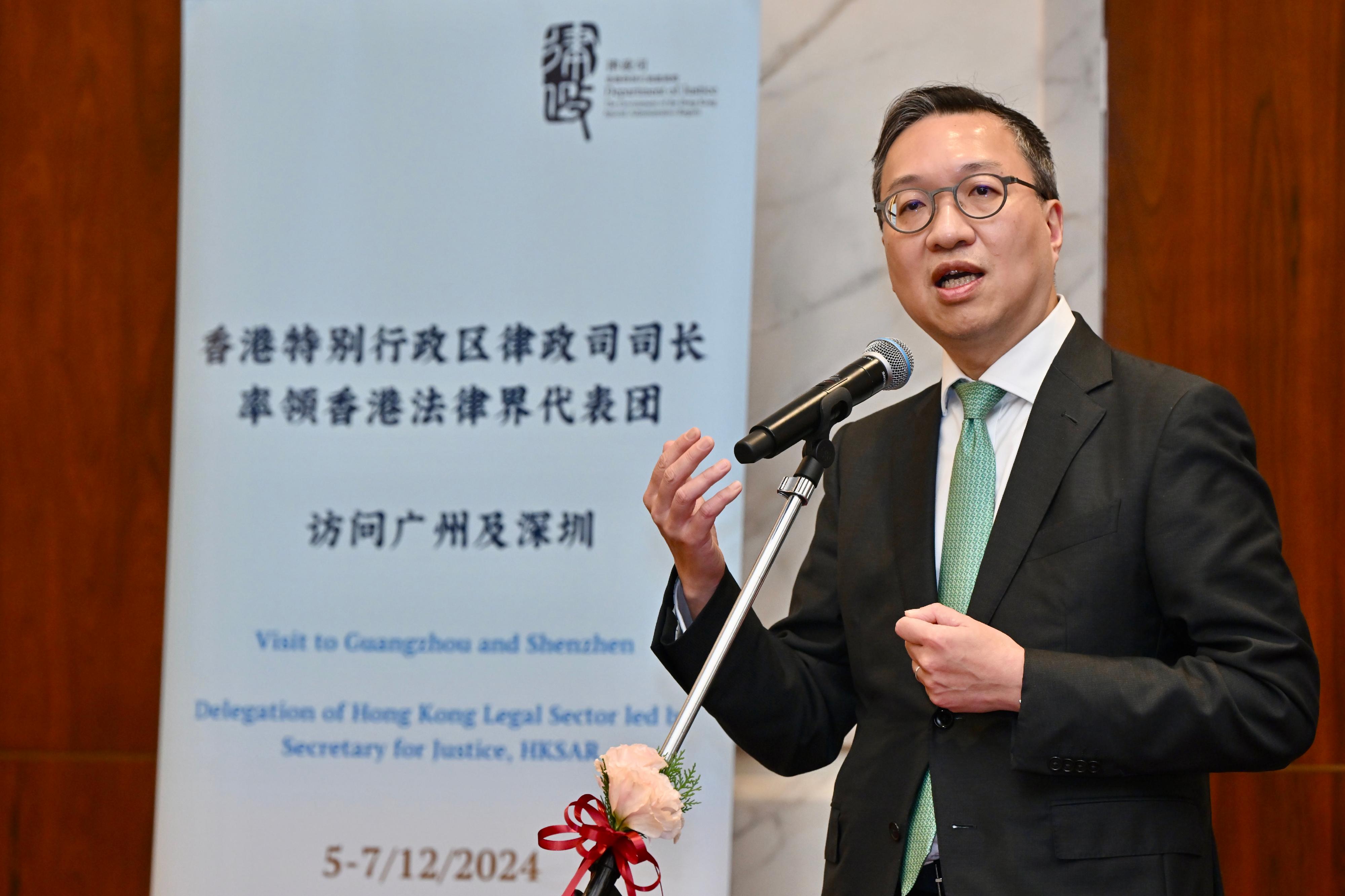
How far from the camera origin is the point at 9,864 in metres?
3.17

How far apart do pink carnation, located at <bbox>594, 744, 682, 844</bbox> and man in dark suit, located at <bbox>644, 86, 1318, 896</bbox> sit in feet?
1.14

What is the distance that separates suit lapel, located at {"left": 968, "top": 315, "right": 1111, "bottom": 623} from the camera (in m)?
1.46

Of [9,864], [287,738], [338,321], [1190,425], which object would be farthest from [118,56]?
[1190,425]

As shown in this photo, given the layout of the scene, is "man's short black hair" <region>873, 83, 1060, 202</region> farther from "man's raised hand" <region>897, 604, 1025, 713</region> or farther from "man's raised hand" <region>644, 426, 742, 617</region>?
"man's raised hand" <region>897, 604, 1025, 713</region>

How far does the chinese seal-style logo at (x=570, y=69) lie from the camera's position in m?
2.77

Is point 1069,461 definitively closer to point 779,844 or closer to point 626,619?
point 626,619

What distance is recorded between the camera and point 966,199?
64.6 inches

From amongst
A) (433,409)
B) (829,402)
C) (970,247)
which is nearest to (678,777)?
(829,402)

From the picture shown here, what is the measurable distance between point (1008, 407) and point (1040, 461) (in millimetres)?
142

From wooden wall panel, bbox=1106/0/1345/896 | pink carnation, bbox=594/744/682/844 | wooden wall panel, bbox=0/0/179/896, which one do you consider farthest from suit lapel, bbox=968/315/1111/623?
wooden wall panel, bbox=0/0/179/896

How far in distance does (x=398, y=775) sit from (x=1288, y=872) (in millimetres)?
2012

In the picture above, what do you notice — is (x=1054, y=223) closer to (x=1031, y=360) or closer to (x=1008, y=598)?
(x=1031, y=360)

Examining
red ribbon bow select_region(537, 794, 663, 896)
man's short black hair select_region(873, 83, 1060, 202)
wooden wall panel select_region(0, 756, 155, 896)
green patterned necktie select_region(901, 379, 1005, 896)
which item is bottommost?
wooden wall panel select_region(0, 756, 155, 896)

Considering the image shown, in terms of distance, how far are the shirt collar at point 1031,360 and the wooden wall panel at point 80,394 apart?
8.06ft
